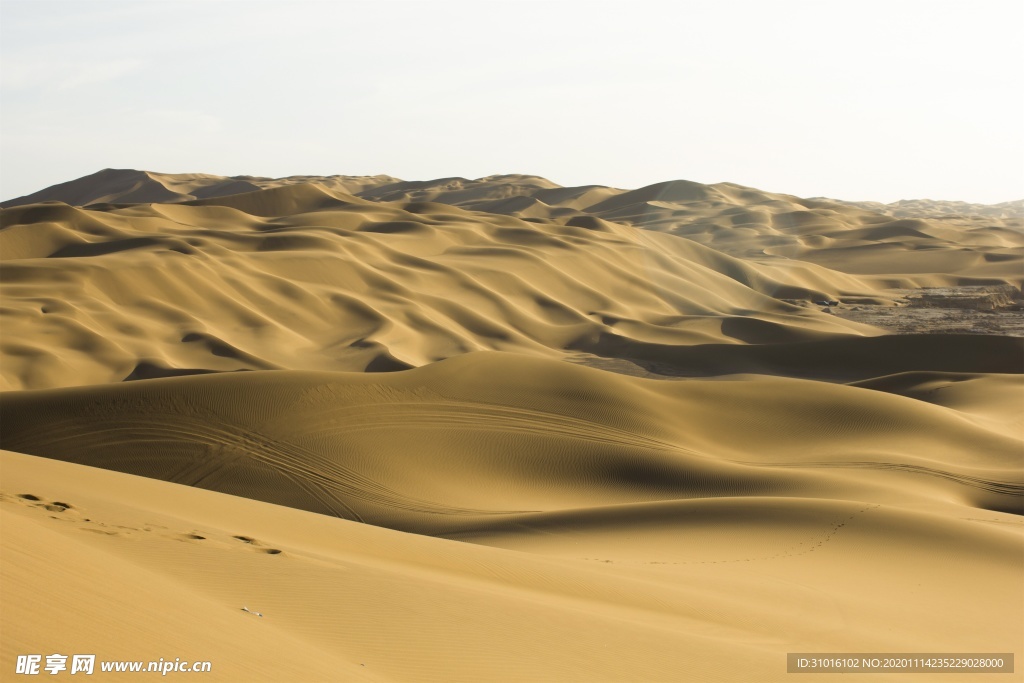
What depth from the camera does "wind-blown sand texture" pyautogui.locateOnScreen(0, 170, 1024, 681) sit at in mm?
6605

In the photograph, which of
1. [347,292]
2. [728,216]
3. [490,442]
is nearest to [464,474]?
[490,442]

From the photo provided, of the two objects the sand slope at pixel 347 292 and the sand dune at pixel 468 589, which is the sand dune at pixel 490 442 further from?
the sand slope at pixel 347 292

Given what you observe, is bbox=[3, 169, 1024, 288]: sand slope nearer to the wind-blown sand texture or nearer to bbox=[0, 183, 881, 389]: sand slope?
bbox=[0, 183, 881, 389]: sand slope

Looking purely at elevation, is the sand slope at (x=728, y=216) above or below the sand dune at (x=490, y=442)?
above

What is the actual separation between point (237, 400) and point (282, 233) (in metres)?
30.1

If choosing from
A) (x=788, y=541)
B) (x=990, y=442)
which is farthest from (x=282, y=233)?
(x=788, y=541)

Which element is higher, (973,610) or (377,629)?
(377,629)

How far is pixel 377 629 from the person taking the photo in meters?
6.59

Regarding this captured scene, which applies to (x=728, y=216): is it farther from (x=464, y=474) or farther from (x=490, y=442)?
(x=464, y=474)

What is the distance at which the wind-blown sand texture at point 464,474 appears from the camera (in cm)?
661

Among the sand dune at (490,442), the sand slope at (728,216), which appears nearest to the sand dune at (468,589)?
the sand dune at (490,442)

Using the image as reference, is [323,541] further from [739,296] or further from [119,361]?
[739,296]

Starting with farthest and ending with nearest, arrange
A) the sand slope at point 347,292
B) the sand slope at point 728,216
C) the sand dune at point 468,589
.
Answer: the sand slope at point 728,216
the sand slope at point 347,292
the sand dune at point 468,589

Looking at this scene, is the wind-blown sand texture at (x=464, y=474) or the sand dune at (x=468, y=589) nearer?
the sand dune at (x=468, y=589)
